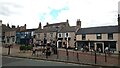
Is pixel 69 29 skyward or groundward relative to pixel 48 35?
skyward

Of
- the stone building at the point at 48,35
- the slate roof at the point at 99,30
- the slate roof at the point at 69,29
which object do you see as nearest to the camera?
the slate roof at the point at 99,30

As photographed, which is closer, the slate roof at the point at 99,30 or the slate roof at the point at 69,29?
the slate roof at the point at 99,30

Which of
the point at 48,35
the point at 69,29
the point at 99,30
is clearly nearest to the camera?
the point at 99,30

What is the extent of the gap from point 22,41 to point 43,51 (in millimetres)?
54145

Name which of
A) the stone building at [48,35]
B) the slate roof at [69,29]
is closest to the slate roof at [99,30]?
the slate roof at [69,29]

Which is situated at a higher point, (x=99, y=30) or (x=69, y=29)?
(x=69, y=29)

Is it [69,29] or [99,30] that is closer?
[99,30]

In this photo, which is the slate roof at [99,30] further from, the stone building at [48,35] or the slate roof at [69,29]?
the stone building at [48,35]

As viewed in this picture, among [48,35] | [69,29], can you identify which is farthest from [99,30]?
[48,35]

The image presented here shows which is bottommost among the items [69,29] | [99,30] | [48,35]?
[48,35]

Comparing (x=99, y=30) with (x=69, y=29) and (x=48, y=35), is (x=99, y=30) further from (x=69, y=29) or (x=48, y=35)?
(x=48, y=35)

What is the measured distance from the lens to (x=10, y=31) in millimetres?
89000

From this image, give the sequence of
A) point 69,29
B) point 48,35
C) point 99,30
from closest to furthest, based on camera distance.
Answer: point 99,30 < point 69,29 < point 48,35

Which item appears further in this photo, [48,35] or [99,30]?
[48,35]
